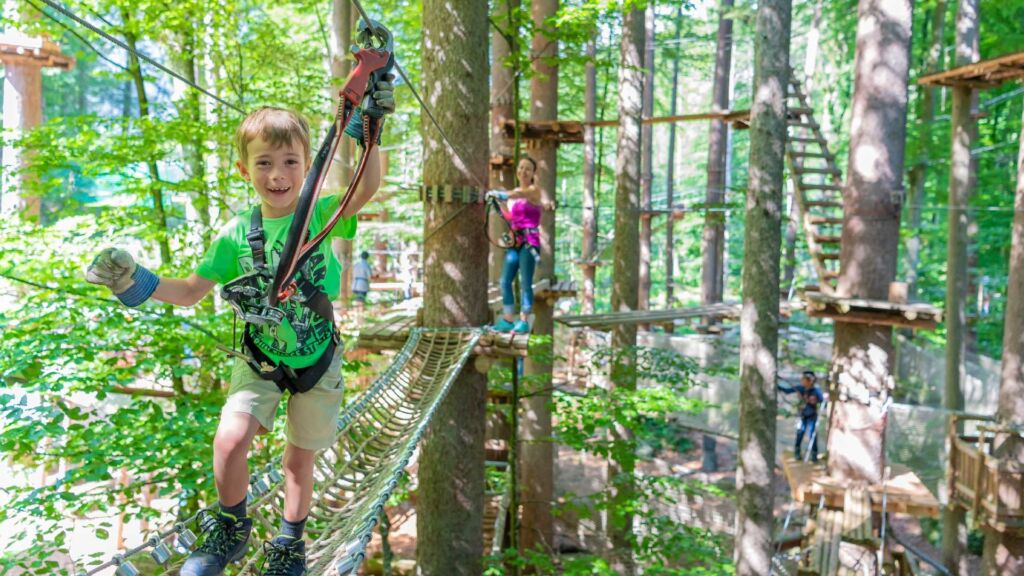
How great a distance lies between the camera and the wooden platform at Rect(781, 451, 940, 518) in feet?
19.9

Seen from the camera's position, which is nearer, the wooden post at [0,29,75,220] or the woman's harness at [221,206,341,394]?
the woman's harness at [221,206,341,394]

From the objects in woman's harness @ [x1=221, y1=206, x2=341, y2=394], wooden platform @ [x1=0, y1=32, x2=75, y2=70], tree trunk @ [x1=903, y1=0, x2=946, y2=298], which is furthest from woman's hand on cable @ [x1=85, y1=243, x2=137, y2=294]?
tree trunk @ [x1=903, y1=0, x2=946, y2=298]

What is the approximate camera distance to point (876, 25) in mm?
6242

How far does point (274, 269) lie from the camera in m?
1.91

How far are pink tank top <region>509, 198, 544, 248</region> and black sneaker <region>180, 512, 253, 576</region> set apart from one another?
3.66 m

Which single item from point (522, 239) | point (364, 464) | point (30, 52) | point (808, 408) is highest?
point (30, 52)

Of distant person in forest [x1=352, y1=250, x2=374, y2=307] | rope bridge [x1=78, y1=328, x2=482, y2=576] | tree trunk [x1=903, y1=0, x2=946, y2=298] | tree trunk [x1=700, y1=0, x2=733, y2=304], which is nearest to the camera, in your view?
rope bridge [x1=78, y1=328, x2=482, y2=576]

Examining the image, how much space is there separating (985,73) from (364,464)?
7224mm

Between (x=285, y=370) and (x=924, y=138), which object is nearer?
(x=285, y=370)

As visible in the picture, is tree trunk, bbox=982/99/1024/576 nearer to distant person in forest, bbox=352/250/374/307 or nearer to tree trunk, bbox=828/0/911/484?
tree trunk, bbox=828/0/911/484

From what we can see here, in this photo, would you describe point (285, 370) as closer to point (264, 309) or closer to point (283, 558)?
point (264, 309)

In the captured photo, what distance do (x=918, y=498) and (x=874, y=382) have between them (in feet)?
3.31

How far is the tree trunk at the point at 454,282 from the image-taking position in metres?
4.29

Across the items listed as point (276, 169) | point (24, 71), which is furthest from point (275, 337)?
point (24, 71)
